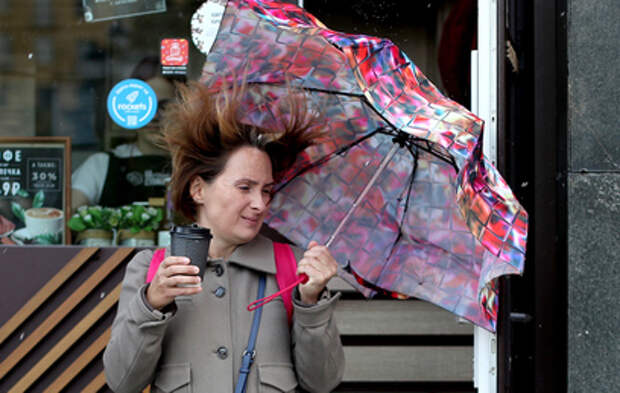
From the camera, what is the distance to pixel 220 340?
204 centimetres

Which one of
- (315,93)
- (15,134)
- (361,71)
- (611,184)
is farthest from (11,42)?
(611,184)

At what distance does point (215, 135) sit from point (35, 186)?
8.57 feet

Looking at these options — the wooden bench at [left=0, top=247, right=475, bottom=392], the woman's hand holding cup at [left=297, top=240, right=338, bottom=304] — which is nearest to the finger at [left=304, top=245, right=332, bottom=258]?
the woman's hand holding cup at [left=297, top=240, right=338, bottom=304]

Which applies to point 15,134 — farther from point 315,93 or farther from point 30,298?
point 315,93

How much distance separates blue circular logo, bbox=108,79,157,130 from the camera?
4.34 meters

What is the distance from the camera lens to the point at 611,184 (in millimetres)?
3471

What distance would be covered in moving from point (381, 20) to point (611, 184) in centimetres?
188

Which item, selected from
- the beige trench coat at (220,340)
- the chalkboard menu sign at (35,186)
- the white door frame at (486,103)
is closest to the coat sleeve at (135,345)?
the beige trench coat at (220,340)

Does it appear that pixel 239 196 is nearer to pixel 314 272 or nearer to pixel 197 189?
pixel 197 189

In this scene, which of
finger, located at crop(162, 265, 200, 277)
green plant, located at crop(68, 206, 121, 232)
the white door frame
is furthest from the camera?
green plant, located at crop(68, 206, 121, 232)

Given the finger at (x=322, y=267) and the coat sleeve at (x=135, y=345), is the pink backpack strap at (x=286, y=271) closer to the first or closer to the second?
the finger at (x=322, y=267)

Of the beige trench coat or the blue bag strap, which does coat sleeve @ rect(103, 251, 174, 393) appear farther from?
the blue bag strap

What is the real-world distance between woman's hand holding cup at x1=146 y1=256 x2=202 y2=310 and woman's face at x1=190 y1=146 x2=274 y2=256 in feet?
1.08

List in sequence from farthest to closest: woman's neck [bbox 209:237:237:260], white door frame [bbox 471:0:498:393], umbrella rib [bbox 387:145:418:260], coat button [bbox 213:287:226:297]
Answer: white door frame [bbox 471:0:498:393] < umbrella rib [bbox 387:145:418:260] < woman's neck [bbox 209:237:237:260] < coat button [bbox 213:287:226:297]
